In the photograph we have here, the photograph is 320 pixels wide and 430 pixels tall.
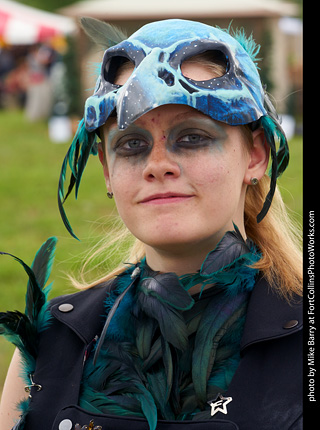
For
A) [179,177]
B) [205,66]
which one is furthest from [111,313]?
[205,66]

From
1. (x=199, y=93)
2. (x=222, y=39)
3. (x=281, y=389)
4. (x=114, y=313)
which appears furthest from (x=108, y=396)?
(x=222, y=39)

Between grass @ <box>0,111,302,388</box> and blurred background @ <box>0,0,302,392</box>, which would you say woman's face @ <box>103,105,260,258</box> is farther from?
blurred background @ <box>0,0,302,392</box>

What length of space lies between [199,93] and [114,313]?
2.52 feet

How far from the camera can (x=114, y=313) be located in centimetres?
233

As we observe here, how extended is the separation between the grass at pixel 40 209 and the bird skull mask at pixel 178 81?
2.60 metres

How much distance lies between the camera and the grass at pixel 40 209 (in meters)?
6.04

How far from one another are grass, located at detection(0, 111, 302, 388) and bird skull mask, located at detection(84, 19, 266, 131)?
2.60 m

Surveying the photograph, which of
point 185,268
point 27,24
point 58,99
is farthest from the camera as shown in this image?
point 27,24

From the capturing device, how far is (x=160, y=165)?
82.4 inches

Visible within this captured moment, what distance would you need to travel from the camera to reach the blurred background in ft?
24.3

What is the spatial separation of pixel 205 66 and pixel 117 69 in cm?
29

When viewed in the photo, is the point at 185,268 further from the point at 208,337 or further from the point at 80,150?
the point at 80,150
